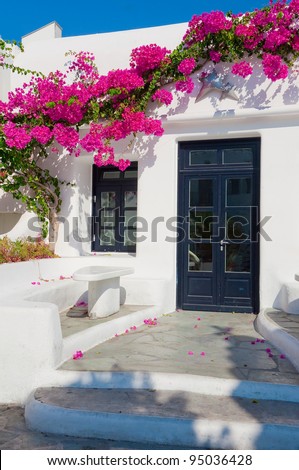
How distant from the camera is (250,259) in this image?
7.34 metres

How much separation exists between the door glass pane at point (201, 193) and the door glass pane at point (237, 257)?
847mm

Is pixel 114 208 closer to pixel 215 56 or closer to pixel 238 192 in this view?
pixel 238 192

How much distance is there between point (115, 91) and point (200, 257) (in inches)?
127

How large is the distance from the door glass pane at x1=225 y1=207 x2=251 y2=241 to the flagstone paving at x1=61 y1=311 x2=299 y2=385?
151cm

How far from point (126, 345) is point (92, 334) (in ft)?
1.41

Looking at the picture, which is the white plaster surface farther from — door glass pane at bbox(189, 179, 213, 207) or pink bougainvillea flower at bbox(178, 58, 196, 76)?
pink bougainvillea flower at bbox(178, 58, 196, 76)

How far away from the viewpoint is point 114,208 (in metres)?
8.73

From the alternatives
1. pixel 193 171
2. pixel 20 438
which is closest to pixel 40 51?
pixel 193 171

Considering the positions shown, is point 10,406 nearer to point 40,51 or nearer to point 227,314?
point 227,314

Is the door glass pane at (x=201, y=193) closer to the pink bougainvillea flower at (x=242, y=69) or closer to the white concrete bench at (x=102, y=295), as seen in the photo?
the pink bougainvillea flower at (x=242, y=69)

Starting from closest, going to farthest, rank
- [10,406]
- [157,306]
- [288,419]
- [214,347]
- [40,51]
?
[288,419], [10,406], [214,347], [157,306], [40,51]

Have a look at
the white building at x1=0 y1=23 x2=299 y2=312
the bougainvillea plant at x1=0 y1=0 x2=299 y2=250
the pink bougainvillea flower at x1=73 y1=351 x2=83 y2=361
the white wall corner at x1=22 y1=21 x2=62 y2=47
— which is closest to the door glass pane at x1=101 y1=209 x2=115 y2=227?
the white building at x1=0 y1=23 x2=299 y2=312

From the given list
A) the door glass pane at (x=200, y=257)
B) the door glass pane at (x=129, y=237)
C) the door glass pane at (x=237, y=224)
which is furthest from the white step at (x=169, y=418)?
the door glass pane at (x=129, y=237)

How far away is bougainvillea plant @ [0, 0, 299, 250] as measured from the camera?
6.97 meters
